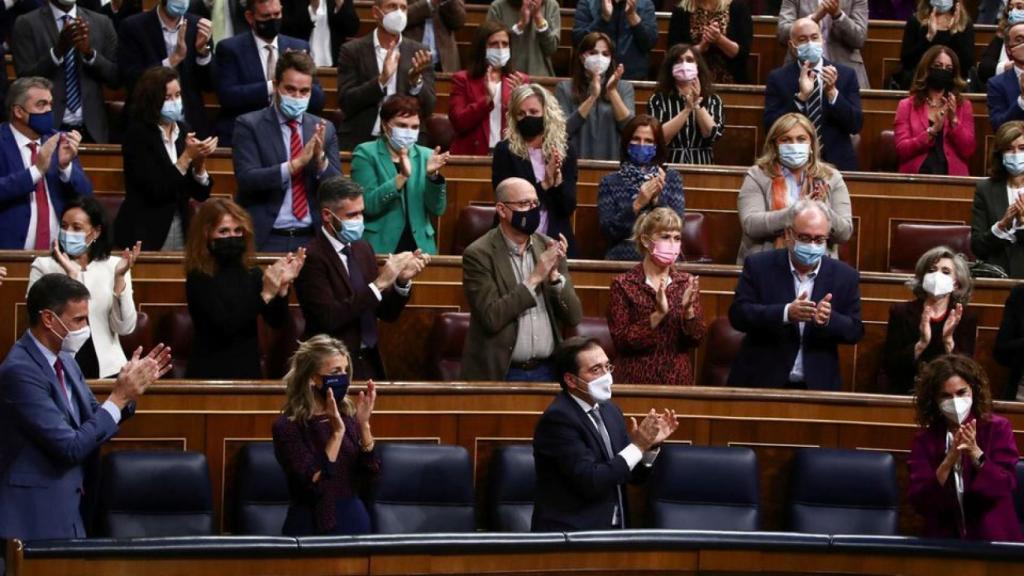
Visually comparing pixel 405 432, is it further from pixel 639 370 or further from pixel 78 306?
pixel 78 306

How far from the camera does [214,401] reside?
5.61 metres

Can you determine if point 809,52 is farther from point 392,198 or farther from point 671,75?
Answer: point 392,198

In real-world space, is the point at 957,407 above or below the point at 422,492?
above

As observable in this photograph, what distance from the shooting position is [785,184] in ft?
22.1

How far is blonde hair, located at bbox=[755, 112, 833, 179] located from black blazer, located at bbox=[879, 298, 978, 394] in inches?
25.7

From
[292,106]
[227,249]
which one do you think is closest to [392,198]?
[292,106]

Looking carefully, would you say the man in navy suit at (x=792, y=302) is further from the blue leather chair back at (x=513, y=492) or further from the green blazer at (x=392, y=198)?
the green blazer at (x=392, y=198)

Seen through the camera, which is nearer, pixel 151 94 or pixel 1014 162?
pixel 151 94

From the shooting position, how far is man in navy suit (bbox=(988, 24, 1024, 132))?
7723 mm

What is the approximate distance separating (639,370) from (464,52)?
10.7 feet

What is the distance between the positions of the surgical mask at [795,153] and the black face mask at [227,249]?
192 cm

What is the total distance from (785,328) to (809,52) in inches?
71.1

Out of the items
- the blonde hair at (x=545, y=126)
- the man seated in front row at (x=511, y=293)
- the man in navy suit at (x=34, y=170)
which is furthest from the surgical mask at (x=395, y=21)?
the man seated in front row at (x=511, y=293)

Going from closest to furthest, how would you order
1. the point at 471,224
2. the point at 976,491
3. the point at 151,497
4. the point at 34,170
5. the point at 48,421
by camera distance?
the point at 48,421 < the point at 976,491 < the point at 151,497 < the point at 34,170 < the point at 471,224
